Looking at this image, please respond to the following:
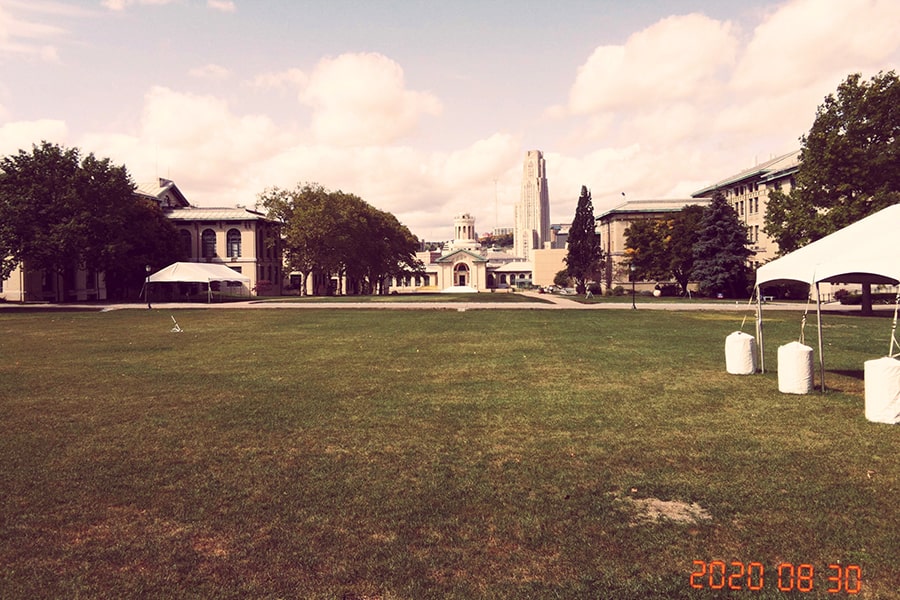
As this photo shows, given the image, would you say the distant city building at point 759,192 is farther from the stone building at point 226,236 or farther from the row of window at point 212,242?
the row of window at point 212,242

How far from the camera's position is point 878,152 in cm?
3356

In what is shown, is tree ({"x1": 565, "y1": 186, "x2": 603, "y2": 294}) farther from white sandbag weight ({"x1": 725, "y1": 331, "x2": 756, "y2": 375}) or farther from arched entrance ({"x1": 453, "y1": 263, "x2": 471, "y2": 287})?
white sandbag weight ({"x1": 725, "y1": 331, "x2": 756, "y2": 375})

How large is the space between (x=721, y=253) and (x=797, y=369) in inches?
2023

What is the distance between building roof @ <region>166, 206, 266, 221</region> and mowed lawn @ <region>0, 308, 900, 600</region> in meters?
70.0

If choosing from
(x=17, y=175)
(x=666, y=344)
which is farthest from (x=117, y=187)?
(x=666, y=344)

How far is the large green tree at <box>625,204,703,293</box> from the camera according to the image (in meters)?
64.2

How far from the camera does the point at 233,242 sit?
81688 mm

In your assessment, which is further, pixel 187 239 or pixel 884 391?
pixel 187 239

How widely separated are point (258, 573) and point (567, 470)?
368cm

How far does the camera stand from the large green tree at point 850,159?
109 feet

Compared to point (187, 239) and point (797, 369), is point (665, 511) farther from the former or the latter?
point (187, 239)
